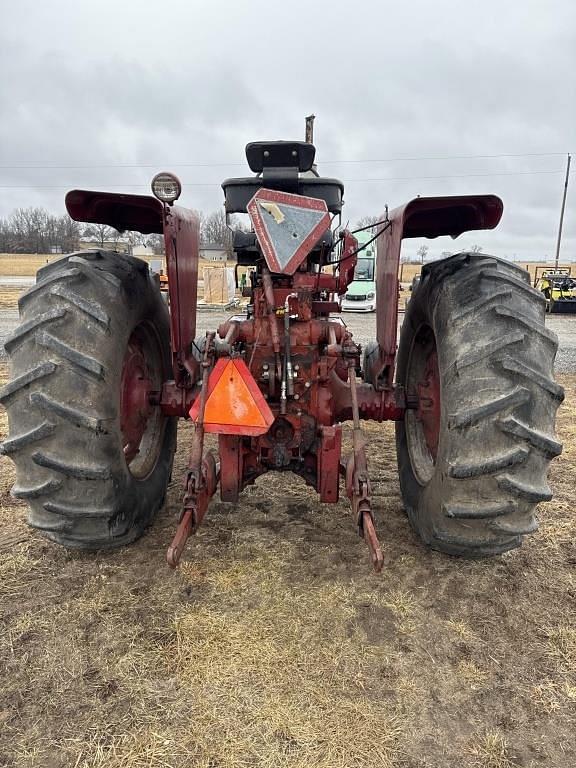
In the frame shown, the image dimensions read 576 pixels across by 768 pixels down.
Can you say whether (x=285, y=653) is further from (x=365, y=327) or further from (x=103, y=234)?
(x=103, y=234)

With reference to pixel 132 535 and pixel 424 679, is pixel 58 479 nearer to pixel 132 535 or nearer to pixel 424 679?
pixel 132 535

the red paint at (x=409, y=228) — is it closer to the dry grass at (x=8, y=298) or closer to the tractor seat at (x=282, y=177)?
the tractor seat at (x=282, y=177)

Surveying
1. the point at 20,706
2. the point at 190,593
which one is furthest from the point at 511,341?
the point at 20,706

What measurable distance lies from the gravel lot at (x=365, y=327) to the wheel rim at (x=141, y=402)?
22.2ft

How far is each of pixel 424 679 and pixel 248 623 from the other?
2.65 ft

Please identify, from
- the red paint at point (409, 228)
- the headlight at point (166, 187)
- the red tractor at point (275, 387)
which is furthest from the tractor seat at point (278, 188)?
the headlight at point (166, 187)

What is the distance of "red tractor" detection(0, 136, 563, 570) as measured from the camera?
2.60 metres

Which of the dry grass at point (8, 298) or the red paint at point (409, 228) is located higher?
the red paint at point (409, 228)

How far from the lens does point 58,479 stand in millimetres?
2635

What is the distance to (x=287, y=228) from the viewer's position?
3156 mm

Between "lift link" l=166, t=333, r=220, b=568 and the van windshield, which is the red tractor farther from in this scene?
the van windshield

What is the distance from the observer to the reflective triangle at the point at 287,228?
10.2ft

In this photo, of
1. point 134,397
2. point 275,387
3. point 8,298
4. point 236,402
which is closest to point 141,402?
point 134,397

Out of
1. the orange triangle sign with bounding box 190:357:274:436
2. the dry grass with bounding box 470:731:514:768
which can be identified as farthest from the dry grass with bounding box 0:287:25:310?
the dry grass with bounding box 470:731:514:768
